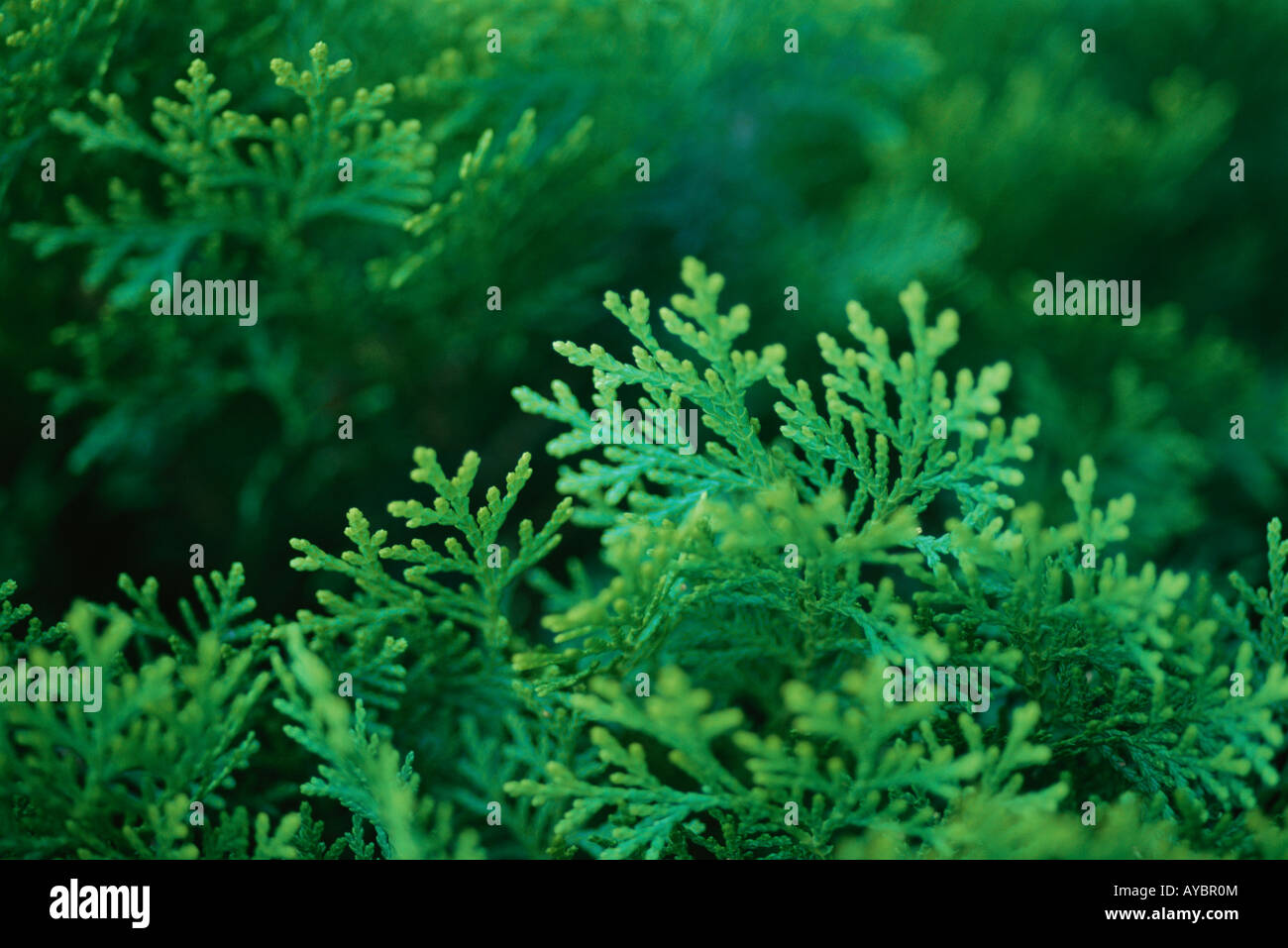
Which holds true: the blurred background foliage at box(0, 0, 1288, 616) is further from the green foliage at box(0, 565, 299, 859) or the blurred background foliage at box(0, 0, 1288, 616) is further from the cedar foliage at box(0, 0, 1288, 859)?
the green foliage at box(0, 565, 299, 859)

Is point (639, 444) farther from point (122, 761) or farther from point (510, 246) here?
point (510, 246)

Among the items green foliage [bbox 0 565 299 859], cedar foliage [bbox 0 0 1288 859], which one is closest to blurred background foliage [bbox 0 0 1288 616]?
cedar foliage [bbox 0 0 1288 859]

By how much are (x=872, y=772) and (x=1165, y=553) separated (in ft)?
8.15

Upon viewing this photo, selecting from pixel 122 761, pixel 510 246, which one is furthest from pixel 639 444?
pixel 510 246

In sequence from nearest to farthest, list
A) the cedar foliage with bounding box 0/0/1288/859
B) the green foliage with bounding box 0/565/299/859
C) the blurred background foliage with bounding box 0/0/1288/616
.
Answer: the green foliage with bounding box 0/565/299/859 → the cedar foliage with bounding box 0/0/1288/859 → the blurred background foliage with bounding box 0/0/1288/616

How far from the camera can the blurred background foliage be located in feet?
8.78

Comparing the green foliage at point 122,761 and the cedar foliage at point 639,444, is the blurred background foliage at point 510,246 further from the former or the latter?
the green foliage at point 122,761

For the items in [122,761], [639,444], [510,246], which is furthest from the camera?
[510,246]

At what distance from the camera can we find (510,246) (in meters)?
3.12

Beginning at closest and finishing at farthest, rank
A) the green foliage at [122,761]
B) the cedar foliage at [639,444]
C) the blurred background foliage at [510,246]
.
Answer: the green foliage at [122,761], the cedar foliage at [639,444], the blurred background foliage at [510,246]

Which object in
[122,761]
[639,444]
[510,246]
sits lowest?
[122,761]

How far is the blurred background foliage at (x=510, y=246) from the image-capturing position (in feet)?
8.78

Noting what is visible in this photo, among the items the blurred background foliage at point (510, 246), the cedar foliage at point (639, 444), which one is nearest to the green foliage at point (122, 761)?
the cedar foliage at point (639, 444)

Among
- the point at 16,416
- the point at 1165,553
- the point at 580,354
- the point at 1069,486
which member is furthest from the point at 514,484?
the point at 1165,553
